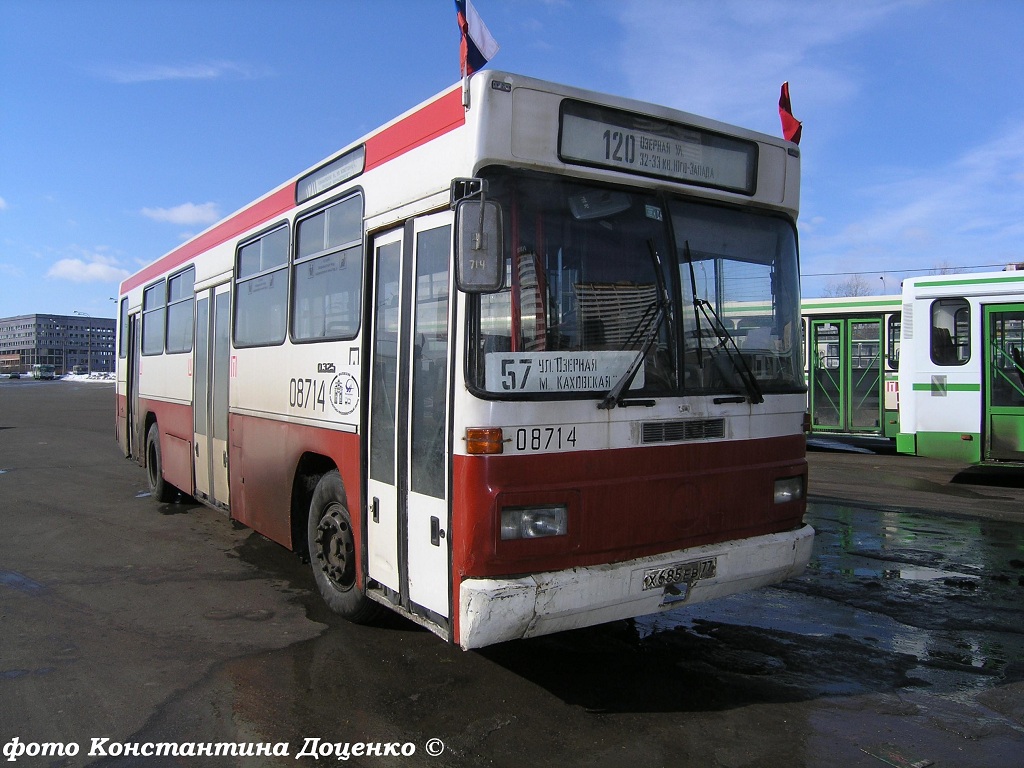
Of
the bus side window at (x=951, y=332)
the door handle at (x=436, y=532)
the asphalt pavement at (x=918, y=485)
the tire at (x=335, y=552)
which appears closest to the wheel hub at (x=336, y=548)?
the tire at (x=335, y=552)

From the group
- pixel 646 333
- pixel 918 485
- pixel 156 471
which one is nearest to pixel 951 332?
pixel 918 485

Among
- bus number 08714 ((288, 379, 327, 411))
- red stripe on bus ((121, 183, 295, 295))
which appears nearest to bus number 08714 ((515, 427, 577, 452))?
bus number 08714 ((288, 379, 327, 411))

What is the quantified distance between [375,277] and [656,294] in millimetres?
1808

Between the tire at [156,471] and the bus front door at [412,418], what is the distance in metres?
6.54

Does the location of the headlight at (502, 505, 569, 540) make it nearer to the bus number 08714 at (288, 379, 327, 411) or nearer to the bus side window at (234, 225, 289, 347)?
the bus number 08714 at (288, 379, 327, 411)

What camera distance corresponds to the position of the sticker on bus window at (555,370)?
3953 millimetres

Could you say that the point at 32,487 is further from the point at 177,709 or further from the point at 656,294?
the point at 656,294

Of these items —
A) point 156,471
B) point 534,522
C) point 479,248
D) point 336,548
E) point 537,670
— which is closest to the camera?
point 479,248

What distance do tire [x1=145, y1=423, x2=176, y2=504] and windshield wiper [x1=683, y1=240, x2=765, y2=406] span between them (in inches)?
317

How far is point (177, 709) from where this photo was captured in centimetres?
425

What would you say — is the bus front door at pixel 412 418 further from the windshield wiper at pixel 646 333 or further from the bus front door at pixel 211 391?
the bus front door at pixel 211 391

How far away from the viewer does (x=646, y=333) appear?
4.31m

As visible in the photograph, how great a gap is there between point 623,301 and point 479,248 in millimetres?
929

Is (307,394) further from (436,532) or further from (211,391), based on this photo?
(211,391)
